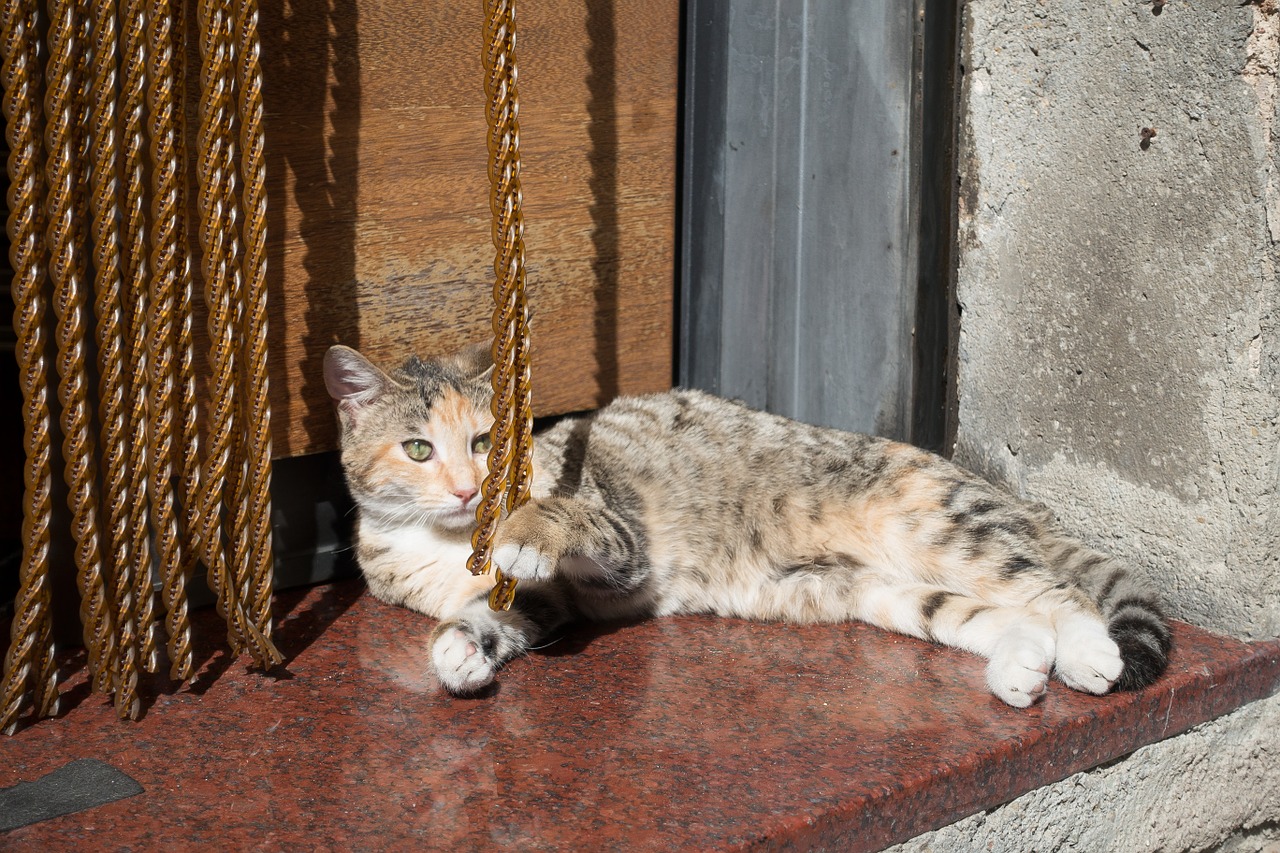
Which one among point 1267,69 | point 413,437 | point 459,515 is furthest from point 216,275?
point 1267,69

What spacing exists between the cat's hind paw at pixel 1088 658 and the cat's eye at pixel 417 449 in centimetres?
140

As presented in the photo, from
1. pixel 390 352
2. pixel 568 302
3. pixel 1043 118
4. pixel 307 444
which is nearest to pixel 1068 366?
pixel 1043 118

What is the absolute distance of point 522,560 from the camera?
223 cm

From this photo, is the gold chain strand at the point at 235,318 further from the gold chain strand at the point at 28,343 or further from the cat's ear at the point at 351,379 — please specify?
the gold chain strand at the point at 28,343

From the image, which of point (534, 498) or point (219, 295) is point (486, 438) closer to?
point (534, 498)

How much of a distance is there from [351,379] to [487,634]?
656 mm

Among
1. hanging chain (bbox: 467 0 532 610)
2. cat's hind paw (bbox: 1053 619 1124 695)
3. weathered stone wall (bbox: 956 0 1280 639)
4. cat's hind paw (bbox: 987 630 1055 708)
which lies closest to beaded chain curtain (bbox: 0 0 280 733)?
hanging chain (bbox: 467 0 532 610)

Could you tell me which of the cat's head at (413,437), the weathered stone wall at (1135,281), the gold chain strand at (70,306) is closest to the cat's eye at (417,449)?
the cat's head at (413,437)

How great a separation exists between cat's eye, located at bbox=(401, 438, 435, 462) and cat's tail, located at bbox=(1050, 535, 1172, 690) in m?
1.46

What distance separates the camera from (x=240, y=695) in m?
2.30

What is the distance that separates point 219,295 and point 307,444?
0.67 meters

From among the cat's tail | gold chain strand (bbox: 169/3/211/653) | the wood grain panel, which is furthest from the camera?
the wood grain panel

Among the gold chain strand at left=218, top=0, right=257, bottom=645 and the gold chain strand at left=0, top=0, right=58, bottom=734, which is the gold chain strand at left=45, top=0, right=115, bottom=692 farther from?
the gold chain strand at left=218, top=0, right=257, bottom=645

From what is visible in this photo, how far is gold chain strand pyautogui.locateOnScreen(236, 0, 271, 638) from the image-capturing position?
87.6 inches
